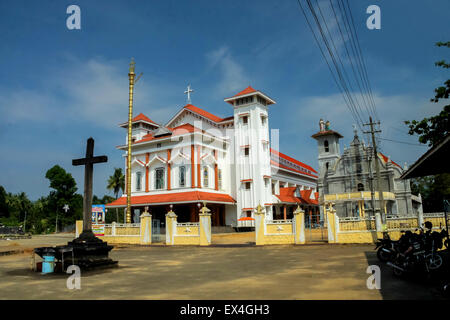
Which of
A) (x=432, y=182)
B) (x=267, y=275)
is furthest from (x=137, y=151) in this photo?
(x=432, y=182)

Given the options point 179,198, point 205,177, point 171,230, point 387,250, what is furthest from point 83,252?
point 205,177

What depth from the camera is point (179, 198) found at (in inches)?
1230

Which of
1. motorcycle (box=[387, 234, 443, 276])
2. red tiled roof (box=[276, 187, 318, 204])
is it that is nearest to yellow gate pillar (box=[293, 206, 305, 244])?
motorcycle (box=[387, 234, 443, 276])

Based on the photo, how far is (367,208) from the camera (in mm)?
40438

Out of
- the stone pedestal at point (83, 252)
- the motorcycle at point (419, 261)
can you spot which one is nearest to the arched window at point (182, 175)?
the stone pedestal at point (83, 252)

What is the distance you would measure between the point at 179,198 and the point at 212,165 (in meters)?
5.23

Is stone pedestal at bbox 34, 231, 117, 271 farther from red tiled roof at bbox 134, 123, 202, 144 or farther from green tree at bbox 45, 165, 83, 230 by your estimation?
green tree at bbox 45, 165, 83, 230

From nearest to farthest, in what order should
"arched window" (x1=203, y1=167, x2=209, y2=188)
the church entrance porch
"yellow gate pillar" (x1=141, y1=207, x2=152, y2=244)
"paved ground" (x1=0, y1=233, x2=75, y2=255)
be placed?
"paved ground" (x1=0, y1=233, x2=75, y2=255), "yellow gate pillar" (x1=141, y1=207, x2=152, y2=244), the church entrance porch, "arched window" (x1=203, y1=167, x2=209, y2=188)

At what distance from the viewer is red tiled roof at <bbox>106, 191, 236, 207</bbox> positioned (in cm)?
3067

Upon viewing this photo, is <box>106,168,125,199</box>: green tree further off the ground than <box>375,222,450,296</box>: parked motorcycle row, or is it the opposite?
<box>106,168,125,199</box>: green tree
